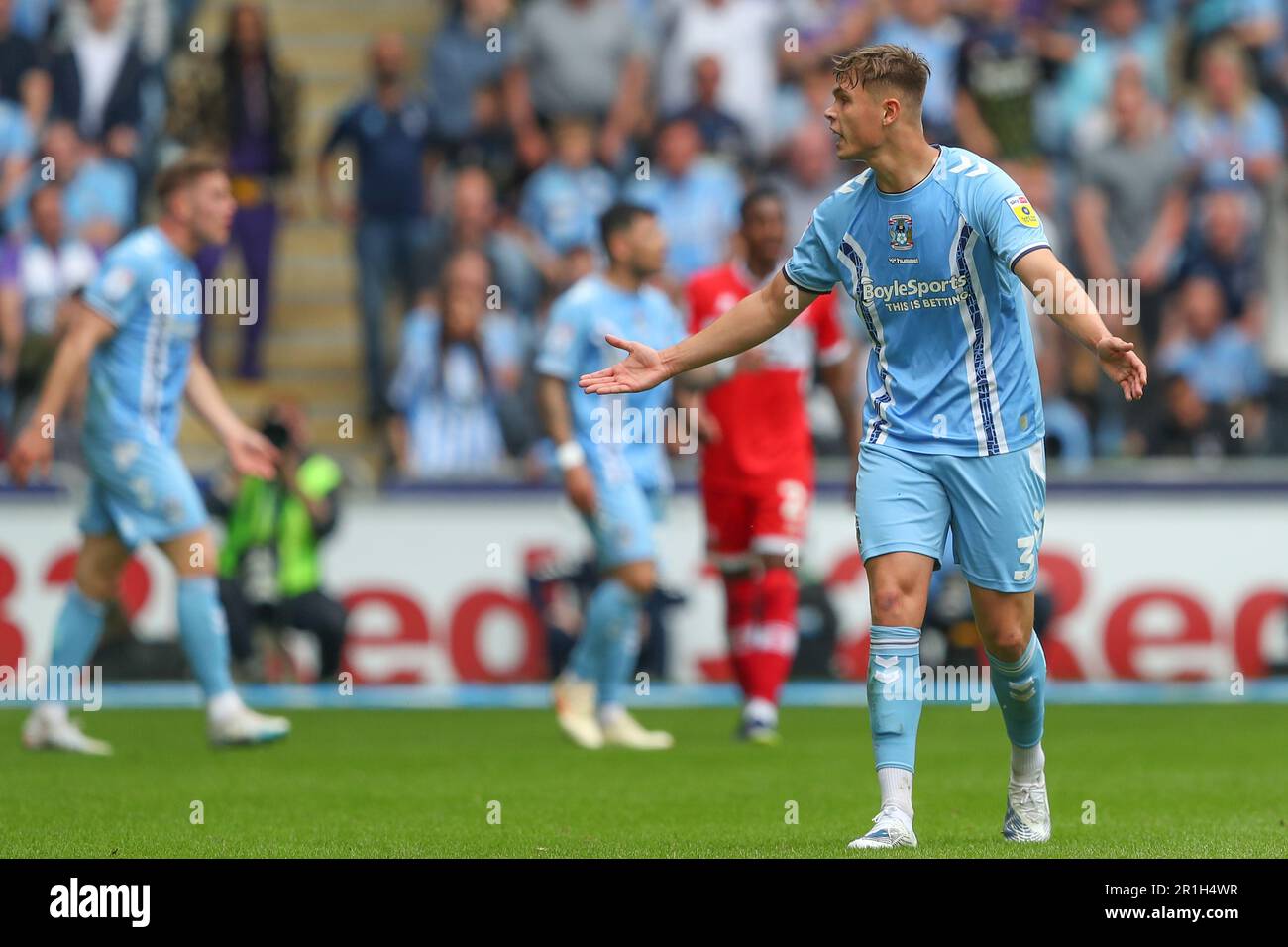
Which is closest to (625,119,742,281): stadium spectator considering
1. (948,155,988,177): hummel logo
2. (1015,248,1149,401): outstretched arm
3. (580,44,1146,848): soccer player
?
(580,44,1146,848): soccer player

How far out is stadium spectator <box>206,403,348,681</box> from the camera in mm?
16500

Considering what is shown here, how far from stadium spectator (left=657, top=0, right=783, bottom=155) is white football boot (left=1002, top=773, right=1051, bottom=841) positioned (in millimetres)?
12353

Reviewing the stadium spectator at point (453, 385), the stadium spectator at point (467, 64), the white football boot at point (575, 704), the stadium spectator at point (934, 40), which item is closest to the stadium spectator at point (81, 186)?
the stadium spectator at point (467, 64)

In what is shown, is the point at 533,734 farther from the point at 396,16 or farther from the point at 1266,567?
the point at 396,16

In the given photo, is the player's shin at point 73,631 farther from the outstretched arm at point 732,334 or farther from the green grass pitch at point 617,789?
the outstretched arm at point 732,334

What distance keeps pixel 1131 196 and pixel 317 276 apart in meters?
7.50

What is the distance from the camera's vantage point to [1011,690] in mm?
8008

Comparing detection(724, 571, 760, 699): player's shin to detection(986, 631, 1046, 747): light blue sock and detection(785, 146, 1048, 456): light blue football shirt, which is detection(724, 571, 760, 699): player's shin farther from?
detection(785, 146, 1048, 456): light blue football shirt

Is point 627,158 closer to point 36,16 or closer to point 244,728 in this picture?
point 36,16

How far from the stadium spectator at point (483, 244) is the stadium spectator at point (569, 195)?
13.7 inches

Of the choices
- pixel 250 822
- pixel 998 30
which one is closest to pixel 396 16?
pixel 998 30

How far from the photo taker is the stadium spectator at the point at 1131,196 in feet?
61.8

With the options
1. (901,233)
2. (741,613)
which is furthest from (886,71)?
(741,613)
